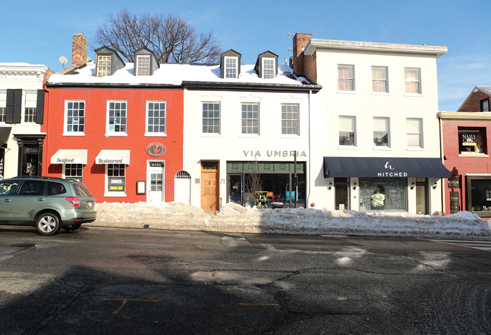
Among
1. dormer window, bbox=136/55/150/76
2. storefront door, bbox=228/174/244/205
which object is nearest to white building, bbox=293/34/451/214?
storefront door, bbox=228/174/244/205

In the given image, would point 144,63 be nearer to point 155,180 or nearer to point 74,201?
point 155,180

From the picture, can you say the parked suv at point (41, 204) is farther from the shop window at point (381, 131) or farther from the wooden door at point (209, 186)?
the shop window at point (381, 131)

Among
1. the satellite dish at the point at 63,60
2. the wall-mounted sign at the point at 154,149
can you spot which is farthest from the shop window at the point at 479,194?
the satellite dish at the point at 63,60

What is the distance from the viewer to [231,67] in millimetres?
21109

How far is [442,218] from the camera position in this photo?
47.3 feet

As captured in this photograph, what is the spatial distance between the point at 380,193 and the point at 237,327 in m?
18.6

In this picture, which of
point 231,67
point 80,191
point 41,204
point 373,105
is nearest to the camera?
point 41,204

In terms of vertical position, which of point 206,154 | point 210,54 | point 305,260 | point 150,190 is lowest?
point 305,260

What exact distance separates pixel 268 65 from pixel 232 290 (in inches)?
719

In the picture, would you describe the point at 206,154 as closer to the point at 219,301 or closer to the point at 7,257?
the point at 7,257

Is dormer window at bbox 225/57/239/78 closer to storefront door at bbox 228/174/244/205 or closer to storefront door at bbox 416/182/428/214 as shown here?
storefront door at bbox 228/174/244/205


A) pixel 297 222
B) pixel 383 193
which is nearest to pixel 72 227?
pixel 297 222

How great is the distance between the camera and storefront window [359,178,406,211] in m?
20.3

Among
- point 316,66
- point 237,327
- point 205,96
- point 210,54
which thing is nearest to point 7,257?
point 237,327
